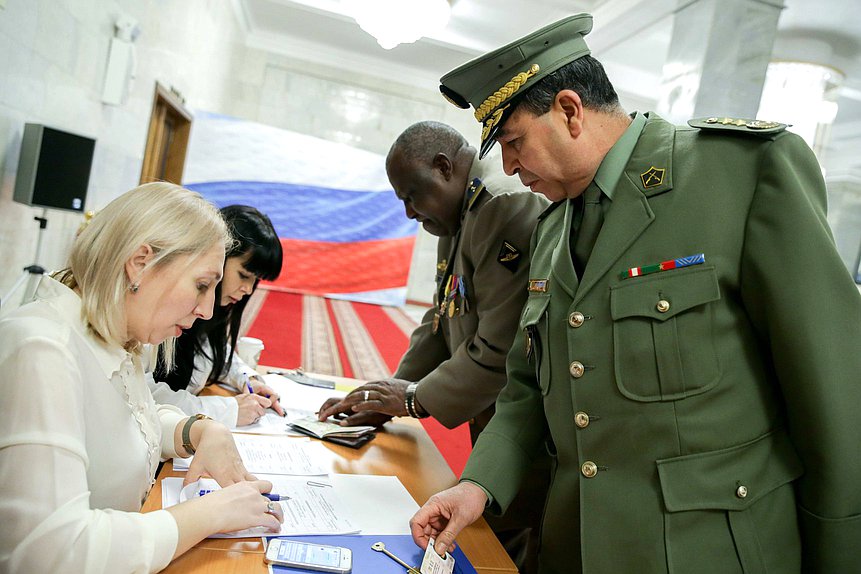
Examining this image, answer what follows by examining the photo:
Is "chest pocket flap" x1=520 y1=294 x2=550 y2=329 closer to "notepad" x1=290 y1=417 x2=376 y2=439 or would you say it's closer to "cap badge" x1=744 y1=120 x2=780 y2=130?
"cap badge" x1=744 y1=120 x2=780 y2=130

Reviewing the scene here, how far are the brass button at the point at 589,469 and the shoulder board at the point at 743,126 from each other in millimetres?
645

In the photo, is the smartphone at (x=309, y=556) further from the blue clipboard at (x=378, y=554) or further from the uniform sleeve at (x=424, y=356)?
the uniform sleeve at (x=424, y=356)

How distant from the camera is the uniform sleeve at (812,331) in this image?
3.30ft

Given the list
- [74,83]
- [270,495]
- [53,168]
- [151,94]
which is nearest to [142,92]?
[151,94]

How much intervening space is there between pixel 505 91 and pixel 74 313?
34.8 inches

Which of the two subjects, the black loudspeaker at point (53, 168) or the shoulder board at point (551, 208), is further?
the black loudspeaker at point (53, 168)

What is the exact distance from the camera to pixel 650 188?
1198mm

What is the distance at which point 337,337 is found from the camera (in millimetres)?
6695

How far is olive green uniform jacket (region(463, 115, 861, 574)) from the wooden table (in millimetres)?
204

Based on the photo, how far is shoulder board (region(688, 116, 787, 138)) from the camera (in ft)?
3.60

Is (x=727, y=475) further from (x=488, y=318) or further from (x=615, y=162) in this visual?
(x=488, y=318)

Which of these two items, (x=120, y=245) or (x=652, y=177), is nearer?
(x=120, y=245)

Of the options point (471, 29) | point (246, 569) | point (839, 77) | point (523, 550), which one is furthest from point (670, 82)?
point (246, 569)

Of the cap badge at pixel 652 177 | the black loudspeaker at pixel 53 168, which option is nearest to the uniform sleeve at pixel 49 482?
the cap badge at pixel 652 177
